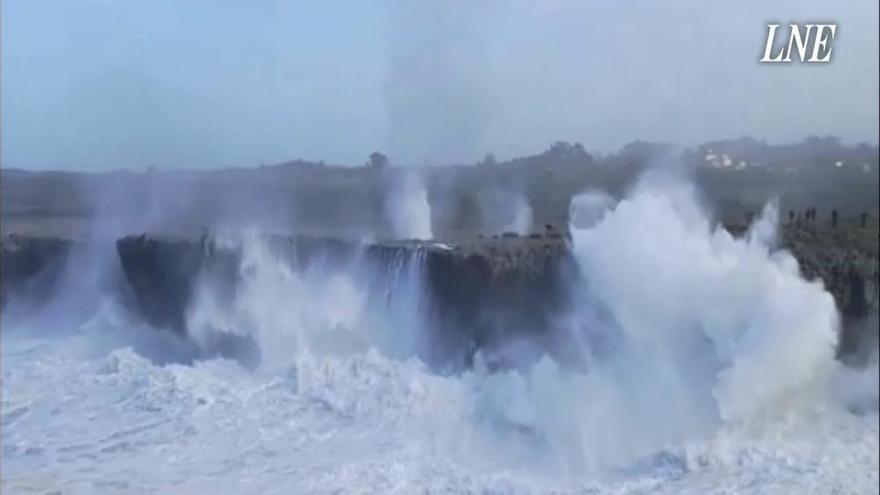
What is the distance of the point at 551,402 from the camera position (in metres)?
3.14

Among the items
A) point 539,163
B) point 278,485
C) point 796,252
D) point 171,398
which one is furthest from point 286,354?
point 796,252

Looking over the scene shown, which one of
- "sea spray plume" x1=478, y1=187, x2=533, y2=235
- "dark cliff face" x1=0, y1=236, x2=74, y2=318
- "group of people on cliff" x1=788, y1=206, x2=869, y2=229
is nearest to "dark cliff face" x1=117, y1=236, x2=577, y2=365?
"sea spray plume" x1=478, y1=187, x2=533, y2=235

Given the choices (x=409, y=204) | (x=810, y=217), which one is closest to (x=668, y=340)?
(x=810, y=217)

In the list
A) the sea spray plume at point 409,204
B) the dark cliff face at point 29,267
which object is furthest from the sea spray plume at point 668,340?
the dark cliff face at point 29,267

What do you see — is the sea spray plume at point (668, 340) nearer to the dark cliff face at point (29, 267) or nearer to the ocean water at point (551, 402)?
the ocean water at point (551, 402)

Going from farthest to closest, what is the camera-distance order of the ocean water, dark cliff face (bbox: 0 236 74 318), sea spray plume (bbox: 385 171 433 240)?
1. dark cliff face (bbox: 0 236 74 318)
2. sea spray plume (bbox: 385 171 433 240)
3. the ocean water

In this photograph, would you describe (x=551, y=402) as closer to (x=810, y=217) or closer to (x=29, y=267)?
(x=810, y=217)

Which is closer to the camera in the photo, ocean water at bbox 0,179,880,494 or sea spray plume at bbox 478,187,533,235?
ocean water at bbox 0,179,880,494

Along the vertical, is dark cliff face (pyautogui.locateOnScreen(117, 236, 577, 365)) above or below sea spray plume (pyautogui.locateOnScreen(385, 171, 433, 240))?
below

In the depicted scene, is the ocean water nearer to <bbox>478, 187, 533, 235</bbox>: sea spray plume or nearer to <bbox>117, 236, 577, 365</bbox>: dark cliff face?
<bbox>117, 236, 577, 365</bbox>: dark cliff face

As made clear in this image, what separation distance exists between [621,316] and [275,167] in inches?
45.3

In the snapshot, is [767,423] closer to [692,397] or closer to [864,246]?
[692,397]

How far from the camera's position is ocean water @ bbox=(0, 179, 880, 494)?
9.47 ft

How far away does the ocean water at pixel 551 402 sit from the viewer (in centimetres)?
289
